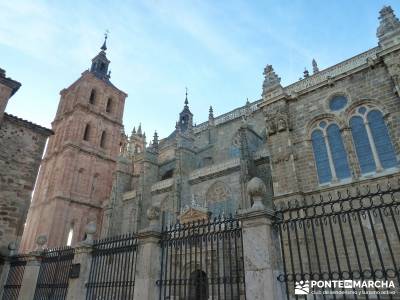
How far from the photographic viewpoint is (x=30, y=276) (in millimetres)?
9633

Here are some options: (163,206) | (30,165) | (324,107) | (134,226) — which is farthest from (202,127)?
(30,165)

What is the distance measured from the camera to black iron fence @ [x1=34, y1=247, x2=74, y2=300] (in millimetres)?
8736

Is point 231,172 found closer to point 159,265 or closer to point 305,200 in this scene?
point 305,200

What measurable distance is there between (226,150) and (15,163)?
659 inches

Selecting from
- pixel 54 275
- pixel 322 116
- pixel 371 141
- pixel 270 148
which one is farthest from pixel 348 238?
pixel 54 275

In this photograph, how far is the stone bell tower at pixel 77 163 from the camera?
2677cm

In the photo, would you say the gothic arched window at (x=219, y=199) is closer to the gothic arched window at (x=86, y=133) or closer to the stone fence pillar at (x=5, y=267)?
the stone fence pillar at (x=5, y=267)

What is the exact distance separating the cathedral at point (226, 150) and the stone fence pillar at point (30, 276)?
5270 millimetres

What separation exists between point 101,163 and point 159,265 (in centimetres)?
2635

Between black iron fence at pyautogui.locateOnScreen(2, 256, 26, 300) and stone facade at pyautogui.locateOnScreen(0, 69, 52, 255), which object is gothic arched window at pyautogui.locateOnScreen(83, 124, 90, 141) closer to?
stone facade at pyautogui.locateOnScreen(0, 69, 52, 255)

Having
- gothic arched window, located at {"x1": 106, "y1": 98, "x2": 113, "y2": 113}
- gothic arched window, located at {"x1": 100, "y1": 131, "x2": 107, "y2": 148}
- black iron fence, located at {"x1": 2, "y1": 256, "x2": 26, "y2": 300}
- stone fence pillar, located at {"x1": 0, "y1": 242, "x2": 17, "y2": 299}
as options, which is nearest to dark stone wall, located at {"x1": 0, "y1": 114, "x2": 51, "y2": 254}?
stone fence pillar, located at {"x1": 0, "y1": 242, "x2": 17, "y2": 299}

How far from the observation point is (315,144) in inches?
559

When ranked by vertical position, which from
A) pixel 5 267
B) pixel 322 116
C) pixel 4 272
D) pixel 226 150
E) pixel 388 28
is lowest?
pixel 4 272

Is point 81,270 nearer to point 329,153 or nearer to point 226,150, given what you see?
point 329,153
